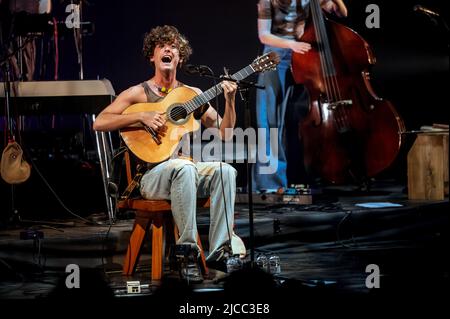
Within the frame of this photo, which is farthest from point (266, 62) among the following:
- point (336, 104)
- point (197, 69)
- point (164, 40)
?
point (336, 104)

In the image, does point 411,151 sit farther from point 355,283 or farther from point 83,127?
point 83,127

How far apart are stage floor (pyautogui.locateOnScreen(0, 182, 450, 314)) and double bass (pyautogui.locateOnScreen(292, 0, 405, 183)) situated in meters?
0.34

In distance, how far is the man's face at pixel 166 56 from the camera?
13.5 ft

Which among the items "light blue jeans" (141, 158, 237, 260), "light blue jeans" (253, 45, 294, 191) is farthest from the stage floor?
"light blue jeans" (253, 45, 294, 191)

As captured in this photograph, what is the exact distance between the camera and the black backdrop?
516 centimetres

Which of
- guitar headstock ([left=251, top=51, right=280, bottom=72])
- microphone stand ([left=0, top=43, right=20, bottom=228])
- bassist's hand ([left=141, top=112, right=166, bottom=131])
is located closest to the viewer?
guitar headstock ([left=251, top=51, right=280, bottom=72])

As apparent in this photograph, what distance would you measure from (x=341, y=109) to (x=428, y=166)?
0.94 metres

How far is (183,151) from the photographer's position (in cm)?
412

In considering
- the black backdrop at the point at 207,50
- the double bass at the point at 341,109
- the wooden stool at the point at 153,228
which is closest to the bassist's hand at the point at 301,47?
the double bass at the point at 341,109

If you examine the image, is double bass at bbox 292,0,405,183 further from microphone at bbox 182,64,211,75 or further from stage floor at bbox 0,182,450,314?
microphone at bbox 182,64,211,75

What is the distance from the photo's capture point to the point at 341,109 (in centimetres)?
488

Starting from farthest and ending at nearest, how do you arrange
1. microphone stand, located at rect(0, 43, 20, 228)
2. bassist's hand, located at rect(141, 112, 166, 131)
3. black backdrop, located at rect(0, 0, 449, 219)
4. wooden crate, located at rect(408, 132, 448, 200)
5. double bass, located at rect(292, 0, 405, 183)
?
wooden crate, located at rect(408, 132, 448, 200)
black backdrop, located at rect(0, 0, 449, 219)
double bass, located at rect(292, 0, 405, 183)
microphone stand, located at rect(0, 43, 20, 228)
bassist's hand, located at rect(141, 112, 166, 131)

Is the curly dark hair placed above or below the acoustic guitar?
above
